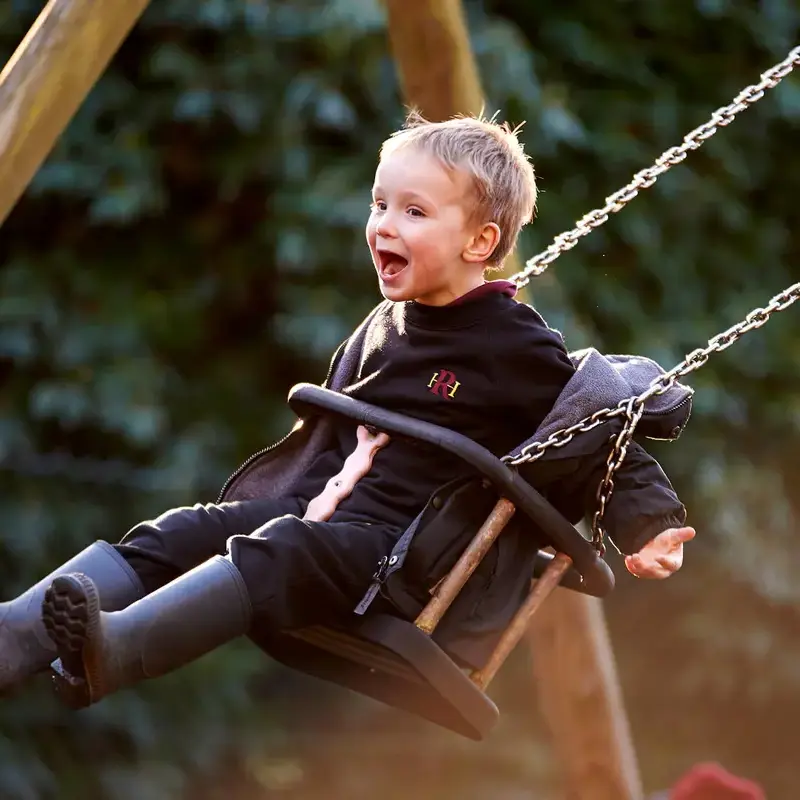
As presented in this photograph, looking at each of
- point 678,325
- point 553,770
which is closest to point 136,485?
point 678,325

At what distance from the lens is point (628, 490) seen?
7.82 ft

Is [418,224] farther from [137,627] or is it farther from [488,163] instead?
[137,627]

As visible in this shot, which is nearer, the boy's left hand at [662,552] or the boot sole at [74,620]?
the boot sole at [74,620]

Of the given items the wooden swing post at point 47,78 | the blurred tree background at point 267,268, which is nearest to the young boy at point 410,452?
the wooden swing post at point 47,78

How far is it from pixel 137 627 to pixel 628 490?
82cm

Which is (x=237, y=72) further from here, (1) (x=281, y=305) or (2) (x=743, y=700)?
(2) (x=743, y=700)

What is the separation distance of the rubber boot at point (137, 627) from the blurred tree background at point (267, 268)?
2.98 meters

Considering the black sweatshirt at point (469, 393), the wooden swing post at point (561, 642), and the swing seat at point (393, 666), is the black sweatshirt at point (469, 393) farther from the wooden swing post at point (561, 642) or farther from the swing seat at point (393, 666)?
the wooden swing post at point (561, 642)

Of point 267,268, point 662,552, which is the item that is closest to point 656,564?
point 662,552

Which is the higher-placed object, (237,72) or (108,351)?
(237,72)

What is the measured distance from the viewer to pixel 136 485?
210 inches

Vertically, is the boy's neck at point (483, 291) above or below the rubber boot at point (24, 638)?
above

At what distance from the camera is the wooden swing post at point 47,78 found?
7.87 feet

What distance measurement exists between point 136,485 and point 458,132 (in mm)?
3221
